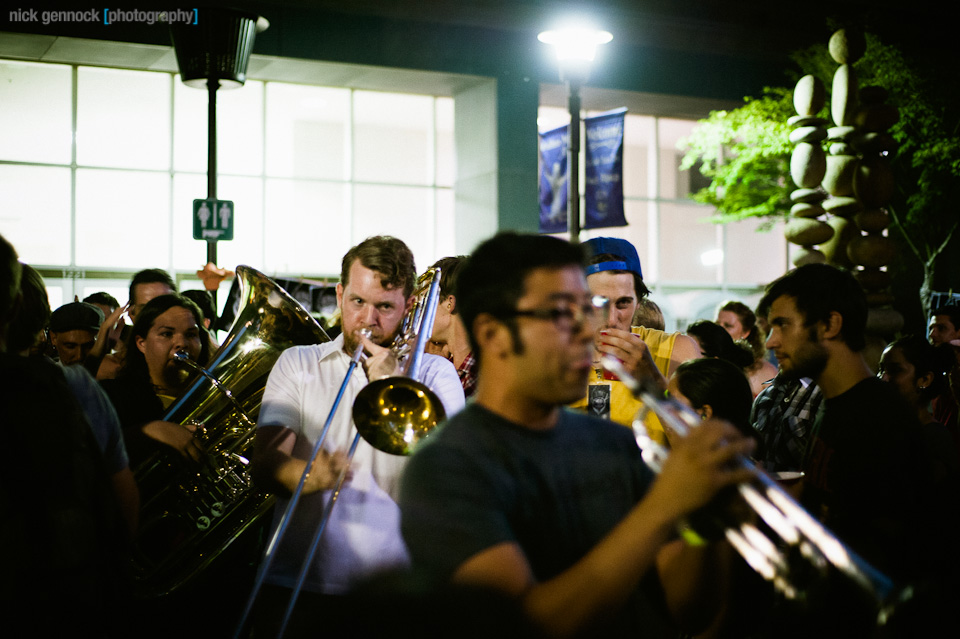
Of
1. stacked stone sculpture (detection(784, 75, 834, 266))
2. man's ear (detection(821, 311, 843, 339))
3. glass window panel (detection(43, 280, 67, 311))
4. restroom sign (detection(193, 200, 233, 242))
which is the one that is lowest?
man's ear (detection(821, 311, 843, 339))

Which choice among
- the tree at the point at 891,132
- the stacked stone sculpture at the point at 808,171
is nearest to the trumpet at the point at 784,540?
the stacked stone sculpture at the point at 808,171

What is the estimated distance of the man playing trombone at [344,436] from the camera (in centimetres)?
298

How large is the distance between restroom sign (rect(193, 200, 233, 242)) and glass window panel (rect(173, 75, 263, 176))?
6.80 meters

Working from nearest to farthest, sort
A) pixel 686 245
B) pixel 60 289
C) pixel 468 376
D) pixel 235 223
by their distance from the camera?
pixel 468 376
pixel 60 289
pixel 235 223
pixel 686 245

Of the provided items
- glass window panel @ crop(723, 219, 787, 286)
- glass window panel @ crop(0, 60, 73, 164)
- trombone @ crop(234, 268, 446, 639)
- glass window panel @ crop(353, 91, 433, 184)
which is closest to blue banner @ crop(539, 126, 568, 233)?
glass window panel @ crop(353, 91, 433, 184)

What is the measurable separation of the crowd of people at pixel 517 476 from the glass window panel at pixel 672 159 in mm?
17208

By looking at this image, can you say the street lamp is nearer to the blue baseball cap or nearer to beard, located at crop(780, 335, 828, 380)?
the blue baseball cap

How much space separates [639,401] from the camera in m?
3.17

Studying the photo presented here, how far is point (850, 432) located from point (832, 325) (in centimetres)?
54

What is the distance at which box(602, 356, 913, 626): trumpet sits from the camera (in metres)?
1.51

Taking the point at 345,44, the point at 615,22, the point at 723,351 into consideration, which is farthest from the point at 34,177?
the point at 723,351

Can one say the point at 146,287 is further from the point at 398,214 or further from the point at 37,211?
the point at 398,214

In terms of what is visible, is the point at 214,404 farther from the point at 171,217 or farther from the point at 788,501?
the point at 171,217

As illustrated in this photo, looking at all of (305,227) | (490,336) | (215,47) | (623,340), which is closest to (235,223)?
(305,227)
